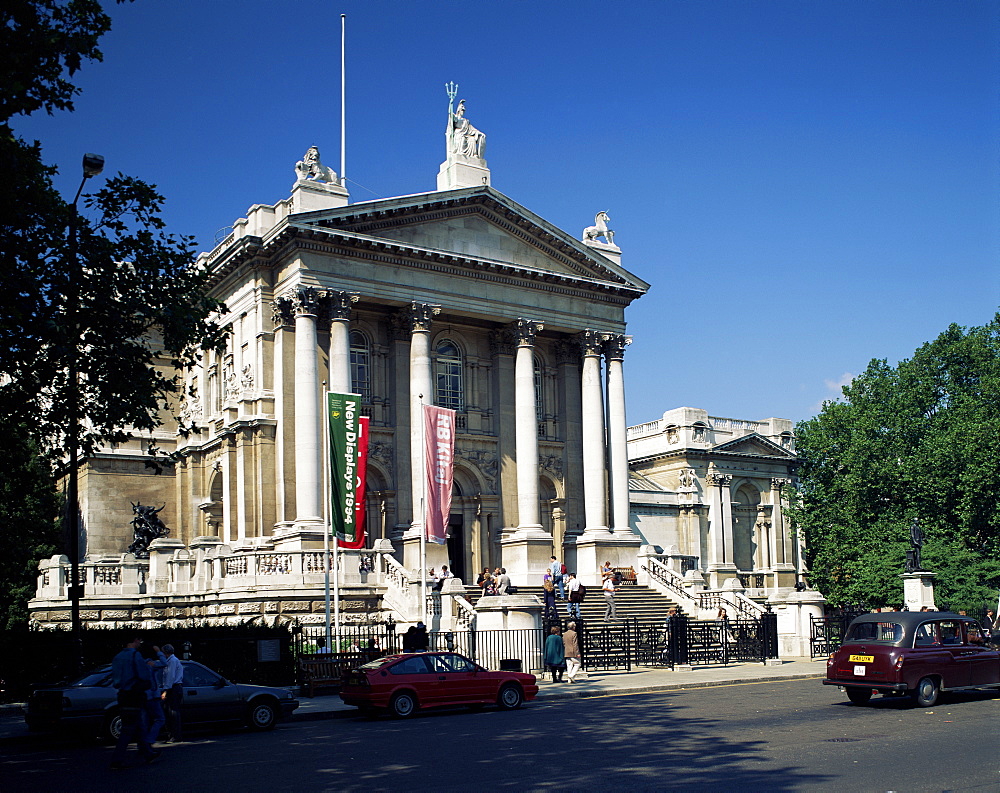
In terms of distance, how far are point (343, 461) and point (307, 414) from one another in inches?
270

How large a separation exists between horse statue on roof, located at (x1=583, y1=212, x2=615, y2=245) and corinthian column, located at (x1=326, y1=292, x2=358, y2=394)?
12.1m

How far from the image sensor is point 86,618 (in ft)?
105

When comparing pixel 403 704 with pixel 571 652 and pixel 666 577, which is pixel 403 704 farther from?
pixel 666 577

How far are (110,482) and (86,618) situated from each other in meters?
13.9

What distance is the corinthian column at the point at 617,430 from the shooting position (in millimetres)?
45844

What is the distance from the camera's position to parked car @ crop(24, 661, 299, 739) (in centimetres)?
1872

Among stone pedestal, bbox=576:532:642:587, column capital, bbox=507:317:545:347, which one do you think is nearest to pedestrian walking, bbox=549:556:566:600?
stone pedestal, bbox=576:532:642:587

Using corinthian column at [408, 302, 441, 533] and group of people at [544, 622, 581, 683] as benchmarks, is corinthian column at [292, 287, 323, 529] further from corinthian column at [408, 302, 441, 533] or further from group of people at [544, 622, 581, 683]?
group of people at [544, 622, 581, 683]

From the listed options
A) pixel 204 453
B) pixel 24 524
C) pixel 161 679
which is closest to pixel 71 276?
pixel 161 679

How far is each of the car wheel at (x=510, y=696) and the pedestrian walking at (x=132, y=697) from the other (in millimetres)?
7641

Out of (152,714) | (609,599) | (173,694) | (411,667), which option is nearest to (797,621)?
(609,599)

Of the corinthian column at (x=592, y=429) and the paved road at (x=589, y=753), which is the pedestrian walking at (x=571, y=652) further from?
the corinthian column at (x=592, y=429)

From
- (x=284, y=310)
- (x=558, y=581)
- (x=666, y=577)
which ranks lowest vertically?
(x=666, y=577)

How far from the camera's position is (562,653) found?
27625 mm
